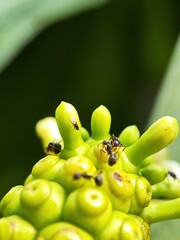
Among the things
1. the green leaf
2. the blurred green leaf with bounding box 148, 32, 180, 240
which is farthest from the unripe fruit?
the green leaf

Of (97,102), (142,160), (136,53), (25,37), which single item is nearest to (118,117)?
(97,102)

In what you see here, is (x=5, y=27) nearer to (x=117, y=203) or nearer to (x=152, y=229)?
(x=152, y=229)

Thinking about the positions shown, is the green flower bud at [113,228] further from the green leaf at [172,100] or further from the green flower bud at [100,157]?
the green leaf at [172,100]

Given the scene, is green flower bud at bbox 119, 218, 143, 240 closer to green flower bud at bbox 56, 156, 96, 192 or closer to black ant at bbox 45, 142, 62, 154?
green flower bud at bbox 56, 156, 96, 192

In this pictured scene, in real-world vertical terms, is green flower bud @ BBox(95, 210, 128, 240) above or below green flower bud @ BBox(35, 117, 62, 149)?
below

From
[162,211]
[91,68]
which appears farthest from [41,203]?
[91,68]
